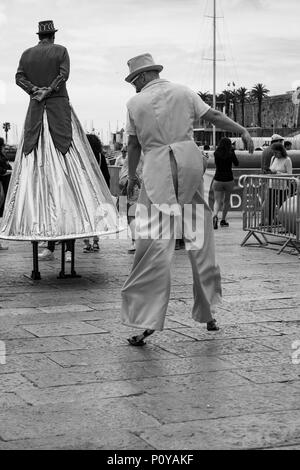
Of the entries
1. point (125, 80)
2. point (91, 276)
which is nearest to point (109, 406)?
point (125, 80)

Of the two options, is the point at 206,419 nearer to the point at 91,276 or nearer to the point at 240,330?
the point at 240,330

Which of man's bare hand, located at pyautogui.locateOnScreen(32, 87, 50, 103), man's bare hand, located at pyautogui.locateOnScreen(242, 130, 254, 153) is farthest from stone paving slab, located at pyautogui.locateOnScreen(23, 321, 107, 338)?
man's bare hand, located at pyautogui.locateOnScreen(32, 87, 50, 103)

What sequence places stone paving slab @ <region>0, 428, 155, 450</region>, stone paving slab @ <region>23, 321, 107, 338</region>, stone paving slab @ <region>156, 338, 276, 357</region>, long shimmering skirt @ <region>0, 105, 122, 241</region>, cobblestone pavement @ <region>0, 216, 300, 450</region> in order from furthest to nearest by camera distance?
long shimmering skirt @ <region>0, 105, 122, 241</region>, stone paving slab @ <region>23, 321, 107, 338</region>, stone paving slab @ <region>156, 338, 276, 357</region>, cobblestone pavement @ <region>0, 216, 300, 450</region>, stone paving slab @ <region>0, 428, 155, 450</region>

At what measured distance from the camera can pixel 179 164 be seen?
6223 millimetres

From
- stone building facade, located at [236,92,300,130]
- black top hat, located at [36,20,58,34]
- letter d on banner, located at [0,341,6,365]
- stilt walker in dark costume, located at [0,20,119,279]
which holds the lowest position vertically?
letter d on banner, located at [0,341,6,365]

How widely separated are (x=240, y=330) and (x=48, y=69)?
3.66 meters


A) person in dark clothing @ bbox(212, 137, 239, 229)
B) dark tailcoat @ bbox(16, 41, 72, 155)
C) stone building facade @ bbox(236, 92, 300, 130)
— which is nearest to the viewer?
dark tailcoat @ bbox(16, 41, 72, 155)

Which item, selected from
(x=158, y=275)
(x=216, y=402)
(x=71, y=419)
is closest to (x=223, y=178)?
(x=158, y=275)

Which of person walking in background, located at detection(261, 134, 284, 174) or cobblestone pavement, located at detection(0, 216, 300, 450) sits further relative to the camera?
person walking in background, located at detection(261, 134, 284, 174)

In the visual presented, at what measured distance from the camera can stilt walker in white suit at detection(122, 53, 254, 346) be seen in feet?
20.2

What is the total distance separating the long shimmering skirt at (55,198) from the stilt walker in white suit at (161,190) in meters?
2.69

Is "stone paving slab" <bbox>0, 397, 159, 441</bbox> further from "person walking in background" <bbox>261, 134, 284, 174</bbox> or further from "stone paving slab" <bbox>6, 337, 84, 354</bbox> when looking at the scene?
"person walking in background" <bbox>261, 134, 284, 174</bbox>

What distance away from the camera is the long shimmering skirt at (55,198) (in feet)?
29.5

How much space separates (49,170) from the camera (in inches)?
361
